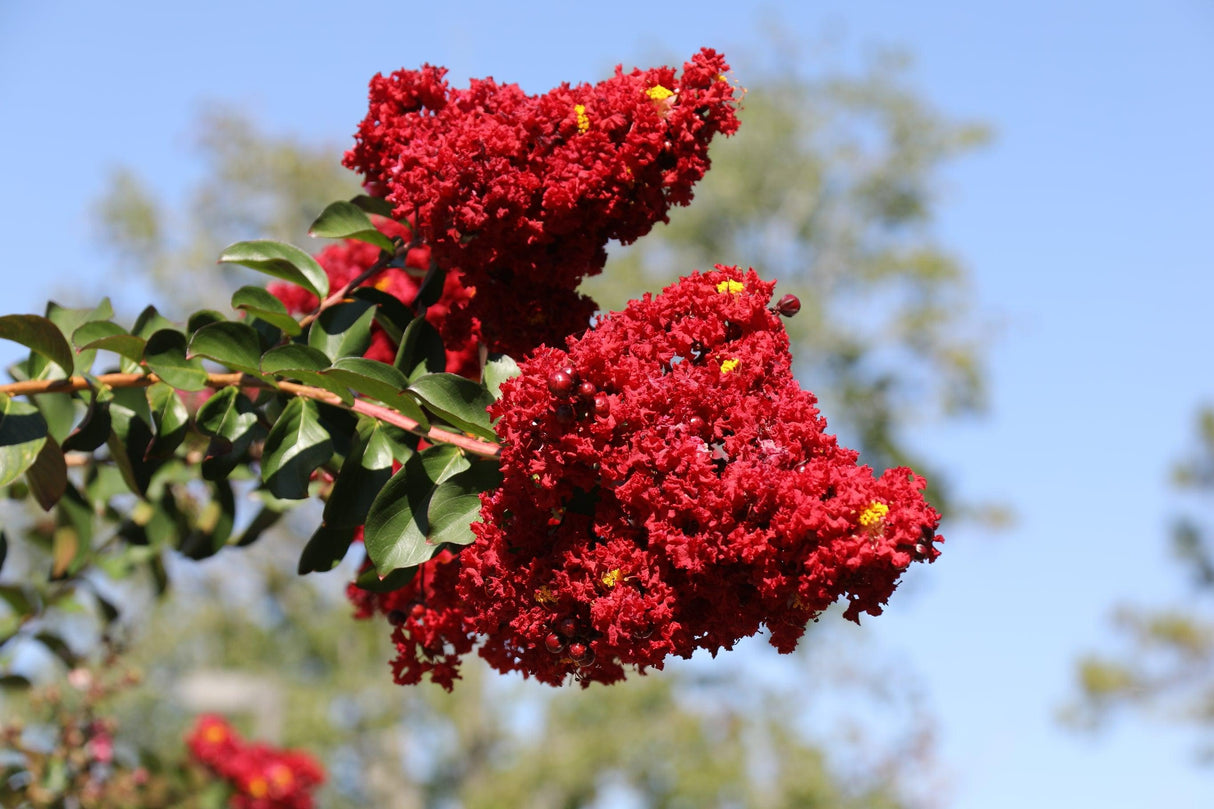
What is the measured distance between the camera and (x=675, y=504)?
171 cm

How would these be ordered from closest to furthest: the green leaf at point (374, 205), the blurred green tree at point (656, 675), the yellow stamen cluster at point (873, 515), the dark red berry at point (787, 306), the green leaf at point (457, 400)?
the yellow stamen cluster at point (873, 515), the dark red berry at point (787, 306), the green leaf at point (457, 400), the green leaf at point (374, 205), the blurred green tree at point (656, 675)

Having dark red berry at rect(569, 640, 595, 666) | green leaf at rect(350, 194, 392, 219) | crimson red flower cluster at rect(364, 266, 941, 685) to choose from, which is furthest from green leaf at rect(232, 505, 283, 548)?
dark red berry at rect(569, 640, 595, 666)

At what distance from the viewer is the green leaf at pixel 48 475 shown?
7.82ft

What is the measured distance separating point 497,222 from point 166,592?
211 cm

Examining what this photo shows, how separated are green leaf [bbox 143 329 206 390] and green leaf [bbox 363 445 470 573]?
0.50 metres

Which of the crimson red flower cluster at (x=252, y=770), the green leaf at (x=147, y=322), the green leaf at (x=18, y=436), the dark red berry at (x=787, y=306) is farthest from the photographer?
the crimson red flower cluster at (x=252, y=770)

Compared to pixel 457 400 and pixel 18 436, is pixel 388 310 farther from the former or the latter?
pixel 18 436

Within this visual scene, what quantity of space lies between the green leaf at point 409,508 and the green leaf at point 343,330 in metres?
0.43

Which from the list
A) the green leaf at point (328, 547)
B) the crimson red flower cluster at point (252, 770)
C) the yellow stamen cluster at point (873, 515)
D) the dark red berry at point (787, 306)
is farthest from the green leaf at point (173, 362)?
the crimson red flower cluster at point (252, 770)

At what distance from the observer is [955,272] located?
16359 mm

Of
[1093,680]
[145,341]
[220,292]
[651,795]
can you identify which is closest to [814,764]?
[651,795]

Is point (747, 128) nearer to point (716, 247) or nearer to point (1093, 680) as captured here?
point (716, 247)

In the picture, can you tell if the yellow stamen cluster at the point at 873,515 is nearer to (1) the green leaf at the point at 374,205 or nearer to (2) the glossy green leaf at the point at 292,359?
(2) the glossy green leaf at the point at 292,359

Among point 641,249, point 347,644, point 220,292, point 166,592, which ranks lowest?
point 166,592
